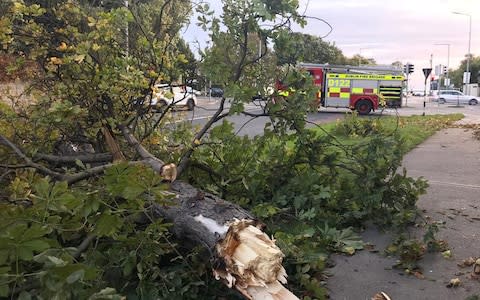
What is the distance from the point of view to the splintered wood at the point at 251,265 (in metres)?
2.57

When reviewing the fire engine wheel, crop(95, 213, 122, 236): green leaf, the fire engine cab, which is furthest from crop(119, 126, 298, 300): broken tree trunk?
the fire engine wheel

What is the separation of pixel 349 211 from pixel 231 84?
1.67m

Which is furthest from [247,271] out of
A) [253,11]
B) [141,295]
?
[253,11]

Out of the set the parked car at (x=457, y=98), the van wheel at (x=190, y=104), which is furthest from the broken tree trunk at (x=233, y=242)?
the parked car at (x=457, y=98)

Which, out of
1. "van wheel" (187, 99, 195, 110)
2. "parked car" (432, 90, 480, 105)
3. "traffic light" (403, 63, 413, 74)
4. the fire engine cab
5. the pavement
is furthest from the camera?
"parked car" (432, 90, 480, 105)

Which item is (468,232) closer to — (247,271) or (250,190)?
(250,190)

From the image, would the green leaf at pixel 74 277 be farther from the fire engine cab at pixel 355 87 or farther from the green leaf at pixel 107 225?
the fire engine cab at pixel 355 87

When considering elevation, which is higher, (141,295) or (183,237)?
(183,237)

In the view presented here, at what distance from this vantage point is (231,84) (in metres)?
3.93

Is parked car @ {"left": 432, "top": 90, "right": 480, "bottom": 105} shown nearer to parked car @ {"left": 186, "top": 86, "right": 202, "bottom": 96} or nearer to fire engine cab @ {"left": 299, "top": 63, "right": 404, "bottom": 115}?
fire engine cab @ {"left": 299, "top": 63, "right": 404, "bottom": 115}

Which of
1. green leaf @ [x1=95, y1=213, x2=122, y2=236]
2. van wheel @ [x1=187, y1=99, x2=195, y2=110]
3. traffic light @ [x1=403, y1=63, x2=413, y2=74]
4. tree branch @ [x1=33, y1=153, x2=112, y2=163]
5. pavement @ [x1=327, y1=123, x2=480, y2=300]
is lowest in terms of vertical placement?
pavement @ [x1=327, y1=123, x2=480, y2=300]

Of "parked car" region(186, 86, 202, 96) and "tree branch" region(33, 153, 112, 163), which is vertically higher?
"parked car" region(186, 86, 202, 96)

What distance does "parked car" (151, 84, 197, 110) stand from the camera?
14.7 feet

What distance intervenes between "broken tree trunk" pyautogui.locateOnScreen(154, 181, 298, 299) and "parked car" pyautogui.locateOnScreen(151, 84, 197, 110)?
1.45 metres
